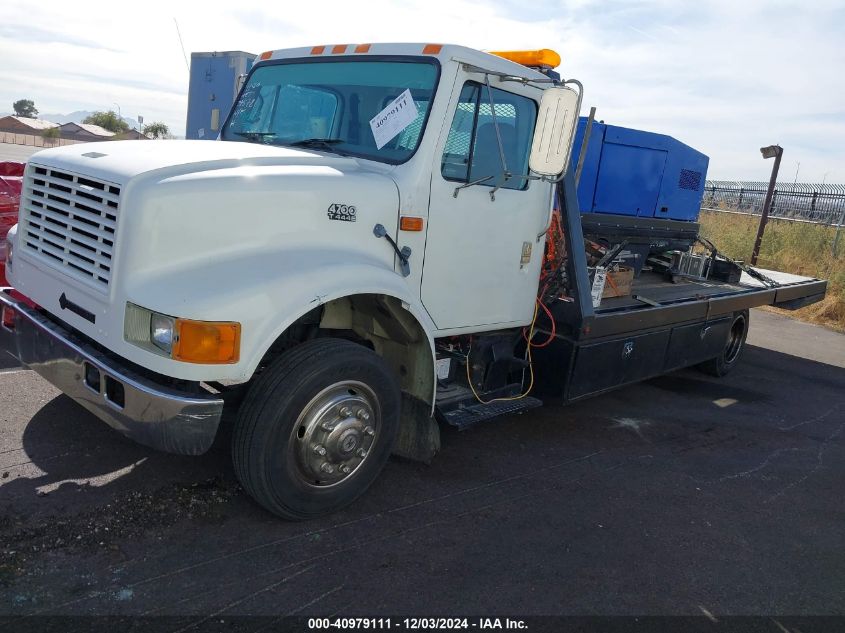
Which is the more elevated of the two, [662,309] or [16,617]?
[662,309]

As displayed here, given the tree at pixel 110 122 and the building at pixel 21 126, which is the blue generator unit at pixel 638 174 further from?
the building at pixel 21 126

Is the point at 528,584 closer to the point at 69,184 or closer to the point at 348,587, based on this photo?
the point at 348,587

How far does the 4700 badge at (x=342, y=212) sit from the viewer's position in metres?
3.27

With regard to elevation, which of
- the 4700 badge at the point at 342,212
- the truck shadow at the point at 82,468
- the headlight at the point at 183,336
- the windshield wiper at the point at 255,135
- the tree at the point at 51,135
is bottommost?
the truck shadow at the point at 82,468

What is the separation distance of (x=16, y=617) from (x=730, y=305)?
6086 millimetres

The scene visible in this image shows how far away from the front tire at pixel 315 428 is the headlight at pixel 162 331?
0.49 m

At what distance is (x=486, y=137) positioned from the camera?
3.93 metres

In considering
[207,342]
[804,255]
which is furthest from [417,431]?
[804,255]

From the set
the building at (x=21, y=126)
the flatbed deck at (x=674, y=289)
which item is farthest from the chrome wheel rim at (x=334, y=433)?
the building at (x=21, y=126)

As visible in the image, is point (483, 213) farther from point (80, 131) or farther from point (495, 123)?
point (80, 131)

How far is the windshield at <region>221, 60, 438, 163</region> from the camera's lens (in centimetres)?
368

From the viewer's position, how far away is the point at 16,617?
254cm

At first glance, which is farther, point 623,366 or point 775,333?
point 775,333

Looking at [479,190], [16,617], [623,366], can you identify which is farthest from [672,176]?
[16,617]
